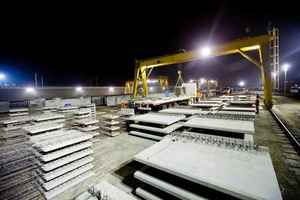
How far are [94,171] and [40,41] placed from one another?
16.4 meters

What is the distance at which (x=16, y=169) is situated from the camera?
2.83 m

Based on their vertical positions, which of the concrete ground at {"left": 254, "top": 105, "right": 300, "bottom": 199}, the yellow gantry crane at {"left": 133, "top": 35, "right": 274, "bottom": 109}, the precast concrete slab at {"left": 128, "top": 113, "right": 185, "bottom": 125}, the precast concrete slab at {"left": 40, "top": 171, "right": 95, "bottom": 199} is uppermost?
the yellow gantry crane at {"left": 133, "top": 35, "right": 274, "bottom": 109}

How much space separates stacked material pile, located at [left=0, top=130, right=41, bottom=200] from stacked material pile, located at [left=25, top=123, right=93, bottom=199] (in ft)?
0.72

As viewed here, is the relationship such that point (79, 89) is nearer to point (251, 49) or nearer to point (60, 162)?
point (60, 162)

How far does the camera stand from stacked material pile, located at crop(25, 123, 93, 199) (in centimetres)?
226

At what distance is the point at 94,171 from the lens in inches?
111

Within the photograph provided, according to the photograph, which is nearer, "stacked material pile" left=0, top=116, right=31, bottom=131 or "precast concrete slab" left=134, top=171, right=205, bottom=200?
"precast concrete slab" left=134, top=171, right=205, bottom=200

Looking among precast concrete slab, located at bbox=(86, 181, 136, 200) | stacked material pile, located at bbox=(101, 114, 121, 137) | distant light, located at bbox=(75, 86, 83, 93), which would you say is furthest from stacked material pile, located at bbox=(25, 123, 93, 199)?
distant light, located at bbox=(75, 86, 83, 93)

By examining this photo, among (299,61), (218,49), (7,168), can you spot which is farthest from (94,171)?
(299,61)

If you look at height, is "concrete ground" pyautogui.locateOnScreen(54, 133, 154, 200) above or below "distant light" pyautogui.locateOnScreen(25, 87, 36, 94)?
below

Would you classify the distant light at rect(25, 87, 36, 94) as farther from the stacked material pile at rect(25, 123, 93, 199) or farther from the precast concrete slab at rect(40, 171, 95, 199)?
the precast concrete slab at rect(40, 171, 95, 199)

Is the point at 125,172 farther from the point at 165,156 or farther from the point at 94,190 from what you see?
the point at 165,156

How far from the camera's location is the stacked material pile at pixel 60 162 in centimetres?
226

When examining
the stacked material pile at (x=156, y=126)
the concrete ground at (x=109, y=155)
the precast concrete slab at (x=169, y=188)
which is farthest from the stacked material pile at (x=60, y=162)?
the stacked material pile at (x=156, y=126)
